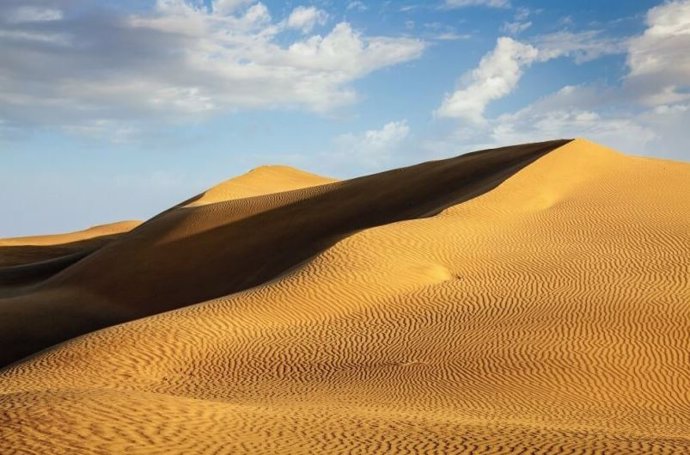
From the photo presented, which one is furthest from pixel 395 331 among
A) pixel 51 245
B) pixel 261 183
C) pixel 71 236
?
pixel 71 236

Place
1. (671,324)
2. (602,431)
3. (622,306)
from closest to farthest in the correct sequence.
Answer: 1. (602,431)
2. (671,324)
3. (622,306)

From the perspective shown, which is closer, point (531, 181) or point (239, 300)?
point (239, 300)

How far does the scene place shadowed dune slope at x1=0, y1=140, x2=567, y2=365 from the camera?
28094 mm

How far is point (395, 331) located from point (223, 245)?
676 inches

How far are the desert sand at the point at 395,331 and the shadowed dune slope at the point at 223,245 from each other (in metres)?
0.13

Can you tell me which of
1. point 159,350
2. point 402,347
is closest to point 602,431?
point 402,347

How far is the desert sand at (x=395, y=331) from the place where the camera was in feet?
30.3

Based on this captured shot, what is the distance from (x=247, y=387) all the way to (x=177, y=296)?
15794 mm

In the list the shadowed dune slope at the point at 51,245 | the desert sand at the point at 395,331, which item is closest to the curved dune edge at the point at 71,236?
the shadowed dune slope at the point at 51,245

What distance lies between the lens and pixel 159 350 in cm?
1708

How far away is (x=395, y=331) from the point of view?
1758cm

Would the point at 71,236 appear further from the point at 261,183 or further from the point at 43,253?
the point at 261,183

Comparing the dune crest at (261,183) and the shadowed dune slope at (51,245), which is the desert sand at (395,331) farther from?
the shadowed dune slope at (51,245)

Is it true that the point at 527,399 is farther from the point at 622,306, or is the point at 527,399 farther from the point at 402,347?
the point at 622,306
